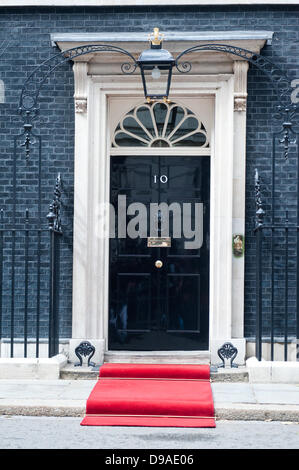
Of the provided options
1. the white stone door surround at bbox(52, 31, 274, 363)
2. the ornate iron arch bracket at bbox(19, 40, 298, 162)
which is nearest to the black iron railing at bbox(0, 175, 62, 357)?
the white stone door surround at bbox(52, 31, 274, 363)

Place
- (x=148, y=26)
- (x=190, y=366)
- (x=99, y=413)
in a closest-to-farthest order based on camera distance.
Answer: (x=99, y=413), (x=190, y=366), (x=148, y=26)

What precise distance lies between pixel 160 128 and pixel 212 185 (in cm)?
95

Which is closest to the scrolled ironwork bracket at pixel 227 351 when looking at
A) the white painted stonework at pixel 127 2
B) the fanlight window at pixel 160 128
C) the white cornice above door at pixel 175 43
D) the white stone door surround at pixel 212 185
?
the white stone door surround at pixel 212 185

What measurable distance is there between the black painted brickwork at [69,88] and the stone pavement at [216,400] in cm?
124

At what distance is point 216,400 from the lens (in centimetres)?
802

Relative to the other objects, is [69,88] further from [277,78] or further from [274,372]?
[274,372]

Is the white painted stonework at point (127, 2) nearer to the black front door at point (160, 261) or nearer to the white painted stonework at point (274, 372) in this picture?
the black front door at point (160, 261)

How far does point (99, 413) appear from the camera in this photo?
777 centimetres

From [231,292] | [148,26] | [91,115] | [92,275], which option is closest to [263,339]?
[231,292]

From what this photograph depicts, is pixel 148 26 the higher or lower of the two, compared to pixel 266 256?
higher

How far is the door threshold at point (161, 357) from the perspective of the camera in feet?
32.2

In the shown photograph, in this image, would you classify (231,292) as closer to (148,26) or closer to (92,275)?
(92,275)

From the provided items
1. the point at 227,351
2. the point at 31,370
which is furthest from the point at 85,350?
the point at 227,351

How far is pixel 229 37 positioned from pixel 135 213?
2.34 meters
